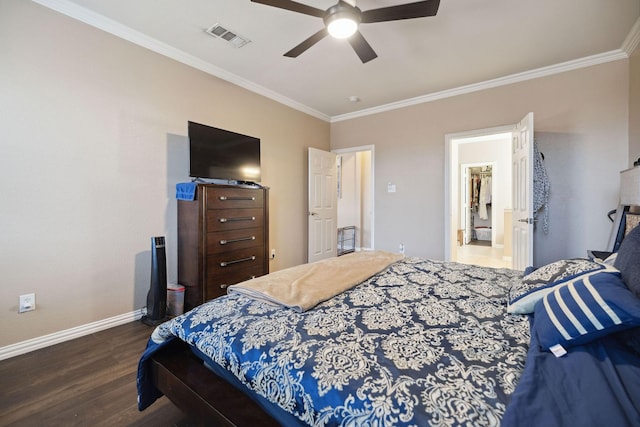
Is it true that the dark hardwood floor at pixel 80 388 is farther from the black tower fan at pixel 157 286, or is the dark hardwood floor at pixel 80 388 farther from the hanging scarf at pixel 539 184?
the hanging scarf at pixel 539 184

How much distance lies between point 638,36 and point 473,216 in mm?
5907

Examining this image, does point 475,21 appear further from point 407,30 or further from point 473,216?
A: point 473,216

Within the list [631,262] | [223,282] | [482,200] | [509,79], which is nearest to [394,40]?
[509,79]

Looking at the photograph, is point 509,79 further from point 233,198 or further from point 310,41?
point 233,198

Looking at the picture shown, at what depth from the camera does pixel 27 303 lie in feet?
6.80

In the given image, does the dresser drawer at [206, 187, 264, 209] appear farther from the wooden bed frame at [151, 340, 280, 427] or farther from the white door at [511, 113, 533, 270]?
the white door at [511, 113, 533, 270]

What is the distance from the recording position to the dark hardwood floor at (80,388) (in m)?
1.42

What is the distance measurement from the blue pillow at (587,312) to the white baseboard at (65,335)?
309 centimetres

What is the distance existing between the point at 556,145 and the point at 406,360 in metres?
3.67

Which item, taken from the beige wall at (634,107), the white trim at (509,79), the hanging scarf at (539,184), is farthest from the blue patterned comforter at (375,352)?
the white trim at (509,79)

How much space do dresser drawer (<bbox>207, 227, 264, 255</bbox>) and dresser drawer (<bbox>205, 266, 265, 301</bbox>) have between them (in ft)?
0.89

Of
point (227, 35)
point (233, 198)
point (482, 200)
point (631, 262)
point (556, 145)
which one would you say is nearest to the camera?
point (631, 262)

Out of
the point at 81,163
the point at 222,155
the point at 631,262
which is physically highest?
the point at 222,155

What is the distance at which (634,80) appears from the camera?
109 inches
